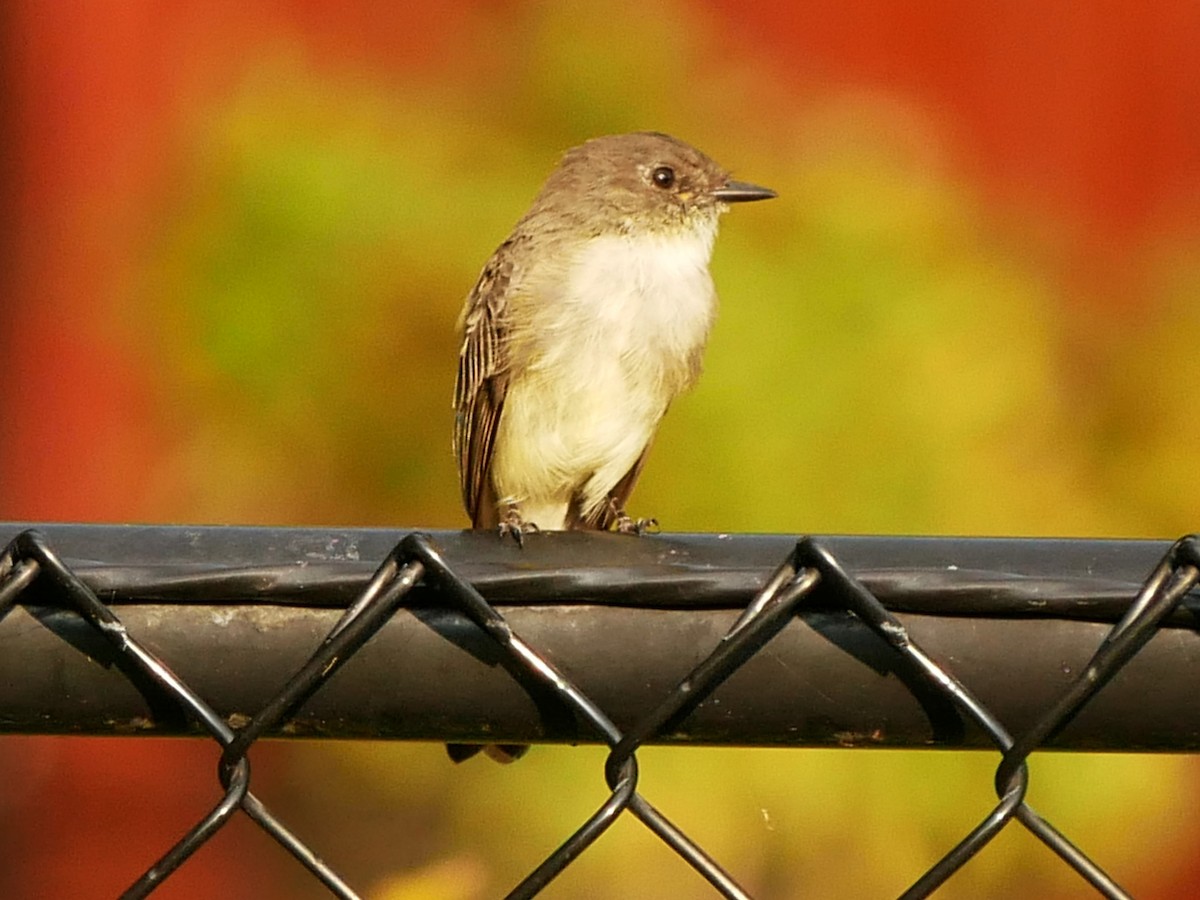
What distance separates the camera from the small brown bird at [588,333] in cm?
409

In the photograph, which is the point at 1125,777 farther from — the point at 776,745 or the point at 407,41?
the point at 776,745

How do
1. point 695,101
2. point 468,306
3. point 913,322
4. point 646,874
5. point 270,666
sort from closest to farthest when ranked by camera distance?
point 270,666 → point 468,306 → point 646,874 → point 913,322 → point 695,101

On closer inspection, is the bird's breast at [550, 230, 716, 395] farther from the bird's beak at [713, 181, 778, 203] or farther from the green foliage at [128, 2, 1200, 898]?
the green foliage at [128, 2, 1200, 898]

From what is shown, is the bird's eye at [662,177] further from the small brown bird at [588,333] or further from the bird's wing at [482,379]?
the bird's wing at [482,379]

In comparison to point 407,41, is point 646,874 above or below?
below

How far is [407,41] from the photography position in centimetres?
585

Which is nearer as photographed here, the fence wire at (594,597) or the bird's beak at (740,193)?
the fence wire at (594,597)

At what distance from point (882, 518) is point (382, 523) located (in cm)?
134

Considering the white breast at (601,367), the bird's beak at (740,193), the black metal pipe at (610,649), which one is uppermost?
the bird's beak at (740,193)

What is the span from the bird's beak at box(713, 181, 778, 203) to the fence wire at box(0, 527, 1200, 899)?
9.80ft

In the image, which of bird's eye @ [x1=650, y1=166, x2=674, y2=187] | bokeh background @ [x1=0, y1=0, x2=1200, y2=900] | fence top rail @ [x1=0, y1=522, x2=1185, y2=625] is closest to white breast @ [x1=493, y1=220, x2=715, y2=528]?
bird's eye @ [x1=650, y1=166, x2=674, y2=187]

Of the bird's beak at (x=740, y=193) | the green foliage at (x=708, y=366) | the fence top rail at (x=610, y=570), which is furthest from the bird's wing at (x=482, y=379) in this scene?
the fence top rail at (x=610, y=570)

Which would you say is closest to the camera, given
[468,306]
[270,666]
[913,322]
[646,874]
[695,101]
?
[270,666]

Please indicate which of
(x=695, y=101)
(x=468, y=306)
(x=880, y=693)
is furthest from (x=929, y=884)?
(x=695, y=101)
